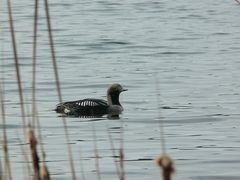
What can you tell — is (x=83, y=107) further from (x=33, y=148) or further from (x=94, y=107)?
(x=33, y=148)

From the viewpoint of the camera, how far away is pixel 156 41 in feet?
90.6

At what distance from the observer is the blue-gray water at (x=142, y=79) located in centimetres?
1119

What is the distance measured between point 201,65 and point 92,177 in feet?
40.3

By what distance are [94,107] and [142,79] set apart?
4081 millimetres

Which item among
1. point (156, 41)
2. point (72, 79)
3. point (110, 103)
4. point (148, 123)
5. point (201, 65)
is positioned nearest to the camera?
point (148, 123)

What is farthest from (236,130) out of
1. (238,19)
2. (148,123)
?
(238,19)

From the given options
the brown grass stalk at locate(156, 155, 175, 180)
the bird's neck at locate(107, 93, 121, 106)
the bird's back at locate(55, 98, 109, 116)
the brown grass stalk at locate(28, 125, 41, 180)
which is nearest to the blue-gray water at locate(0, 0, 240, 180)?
the bird's back at locate(55, 98, 109, 116)

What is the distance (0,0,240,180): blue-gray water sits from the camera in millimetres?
11188

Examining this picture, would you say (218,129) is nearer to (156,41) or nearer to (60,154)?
(60,154)

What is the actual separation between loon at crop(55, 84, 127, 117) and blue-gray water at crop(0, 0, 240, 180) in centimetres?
18

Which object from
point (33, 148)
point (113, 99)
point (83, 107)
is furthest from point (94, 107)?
point (33, 148)

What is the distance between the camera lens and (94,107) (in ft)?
51.6

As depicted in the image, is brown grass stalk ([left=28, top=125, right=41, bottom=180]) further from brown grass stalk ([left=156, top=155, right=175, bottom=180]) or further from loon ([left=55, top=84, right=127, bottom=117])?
loon ([left=55, top=84, right=127, bottom=117])

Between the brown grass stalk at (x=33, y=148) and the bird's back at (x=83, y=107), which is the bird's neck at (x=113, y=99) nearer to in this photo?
the bird's back at (x=83, y=107)
